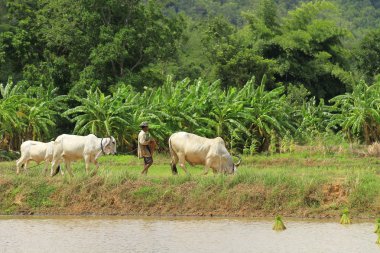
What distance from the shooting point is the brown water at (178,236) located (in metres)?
13.1

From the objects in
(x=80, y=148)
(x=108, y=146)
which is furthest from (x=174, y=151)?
(x=80, y=148)

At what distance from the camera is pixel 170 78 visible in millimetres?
28562

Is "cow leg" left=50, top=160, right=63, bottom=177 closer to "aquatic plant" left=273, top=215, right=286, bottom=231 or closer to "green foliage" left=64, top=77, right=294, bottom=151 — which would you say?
"green foliage" left=64, top=77, right=294, bottom=151

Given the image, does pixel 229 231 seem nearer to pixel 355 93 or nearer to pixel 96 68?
pixel 355 93

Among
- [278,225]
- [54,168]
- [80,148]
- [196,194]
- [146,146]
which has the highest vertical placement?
[146,146]

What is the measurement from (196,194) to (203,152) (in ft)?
7.91

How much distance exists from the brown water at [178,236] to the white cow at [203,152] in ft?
9.90

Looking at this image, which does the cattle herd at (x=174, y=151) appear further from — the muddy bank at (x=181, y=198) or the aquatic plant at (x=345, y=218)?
the aquatic plant at (x=345, y=218)

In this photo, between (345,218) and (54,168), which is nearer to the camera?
(345,218)

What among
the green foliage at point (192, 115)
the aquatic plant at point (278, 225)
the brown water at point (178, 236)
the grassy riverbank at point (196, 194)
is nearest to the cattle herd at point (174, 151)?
the grassy riverbank at point (196, 194)

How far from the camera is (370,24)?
71188 mm

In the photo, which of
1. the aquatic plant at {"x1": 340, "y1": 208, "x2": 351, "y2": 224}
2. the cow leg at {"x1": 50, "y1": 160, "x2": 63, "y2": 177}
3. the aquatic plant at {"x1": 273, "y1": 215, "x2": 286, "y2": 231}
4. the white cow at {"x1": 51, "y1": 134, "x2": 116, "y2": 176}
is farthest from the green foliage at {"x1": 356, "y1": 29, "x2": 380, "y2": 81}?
the aquatic plant at {"x1": 273, "y1": 215, "x2": 286, "y2": 231}

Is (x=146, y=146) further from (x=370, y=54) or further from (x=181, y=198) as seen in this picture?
(x=370, y=54)

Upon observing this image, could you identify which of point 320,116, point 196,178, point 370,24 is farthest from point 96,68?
point 370,24
